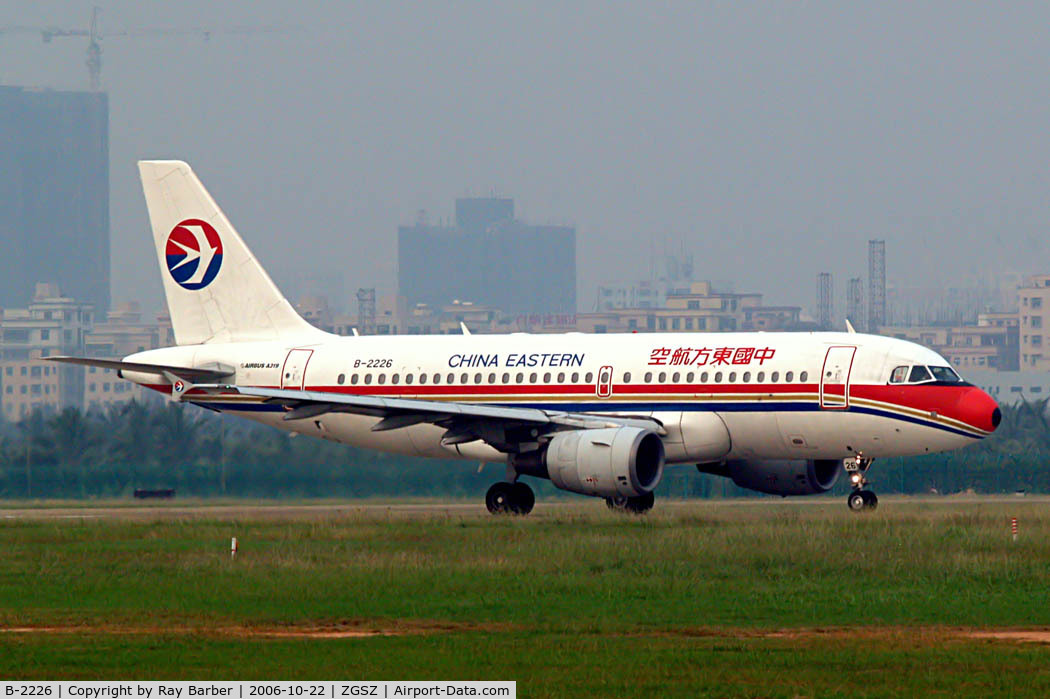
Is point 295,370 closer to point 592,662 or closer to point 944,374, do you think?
point 944,374

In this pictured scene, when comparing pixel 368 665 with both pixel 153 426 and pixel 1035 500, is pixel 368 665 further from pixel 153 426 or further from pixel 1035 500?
pixel 153 426

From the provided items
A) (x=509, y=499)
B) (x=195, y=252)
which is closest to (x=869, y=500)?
(x=509, y=499)

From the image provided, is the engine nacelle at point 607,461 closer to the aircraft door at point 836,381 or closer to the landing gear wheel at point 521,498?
the landing gear wheel at point 521,498

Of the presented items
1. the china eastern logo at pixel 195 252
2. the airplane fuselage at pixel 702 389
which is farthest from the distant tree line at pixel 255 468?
the airplane fuselage at pixel 702 389

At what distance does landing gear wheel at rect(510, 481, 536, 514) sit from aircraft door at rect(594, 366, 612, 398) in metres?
2.77

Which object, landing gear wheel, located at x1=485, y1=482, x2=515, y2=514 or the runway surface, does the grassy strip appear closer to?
landing gear wheel, located at x1=485, y1=482, x2=515, y2=514

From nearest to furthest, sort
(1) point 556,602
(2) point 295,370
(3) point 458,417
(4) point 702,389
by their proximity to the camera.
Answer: (1) point 556,602, (3) point 458,417, (4) point 702,389, (2) point 295,370

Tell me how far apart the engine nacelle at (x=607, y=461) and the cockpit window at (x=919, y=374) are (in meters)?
5.81

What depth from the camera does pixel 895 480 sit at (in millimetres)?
64562

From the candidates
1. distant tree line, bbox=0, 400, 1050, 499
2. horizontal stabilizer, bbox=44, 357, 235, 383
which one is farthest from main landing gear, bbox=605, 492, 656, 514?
distant tree line, bbox=0, 400, 1050, 499

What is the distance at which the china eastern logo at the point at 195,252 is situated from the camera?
51875mm

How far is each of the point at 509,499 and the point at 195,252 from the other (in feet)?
42.1

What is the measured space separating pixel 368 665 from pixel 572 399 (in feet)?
84.7

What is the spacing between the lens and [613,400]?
4475 cm
